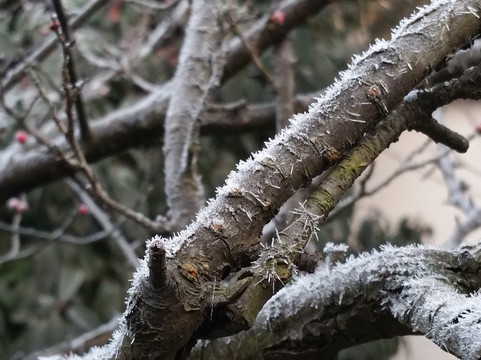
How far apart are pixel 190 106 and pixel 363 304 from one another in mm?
577

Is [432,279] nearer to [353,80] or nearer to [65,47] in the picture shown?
[353,80]

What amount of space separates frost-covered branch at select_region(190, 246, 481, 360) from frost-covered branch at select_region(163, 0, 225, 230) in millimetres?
333

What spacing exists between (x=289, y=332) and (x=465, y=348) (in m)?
0.24

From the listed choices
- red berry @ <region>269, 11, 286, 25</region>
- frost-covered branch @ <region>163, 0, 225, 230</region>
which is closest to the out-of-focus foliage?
red berry @ <region>269, 11, 286, 25</region>

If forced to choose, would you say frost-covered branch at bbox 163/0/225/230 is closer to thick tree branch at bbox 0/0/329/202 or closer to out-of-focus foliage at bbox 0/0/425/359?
thick tree branch at bbox 0/0/329/202

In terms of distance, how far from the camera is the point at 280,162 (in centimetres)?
46

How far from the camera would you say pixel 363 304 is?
1.77 ft

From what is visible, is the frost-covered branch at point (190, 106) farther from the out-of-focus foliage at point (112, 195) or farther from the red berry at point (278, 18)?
the out-of-focus foliage at point (112, 195)

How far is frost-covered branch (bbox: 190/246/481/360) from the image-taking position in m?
0.44

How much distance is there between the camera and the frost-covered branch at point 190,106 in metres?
0.93

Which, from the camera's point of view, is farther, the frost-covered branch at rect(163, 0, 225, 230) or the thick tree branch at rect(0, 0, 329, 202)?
the thick tree branch at rect(0, 0, 329, 202)

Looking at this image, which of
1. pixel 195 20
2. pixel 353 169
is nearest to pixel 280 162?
pixel 353 169

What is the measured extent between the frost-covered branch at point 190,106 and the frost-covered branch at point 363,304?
1.09 ft

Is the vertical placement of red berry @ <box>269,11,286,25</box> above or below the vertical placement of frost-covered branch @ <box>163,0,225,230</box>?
above
